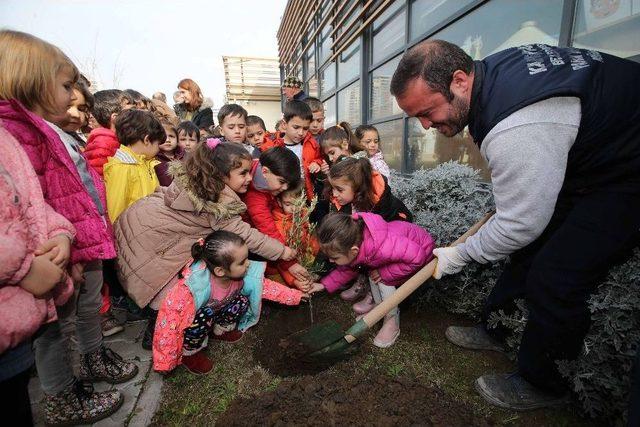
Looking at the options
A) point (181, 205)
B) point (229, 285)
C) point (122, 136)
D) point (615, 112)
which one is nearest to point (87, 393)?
point (229, 285)

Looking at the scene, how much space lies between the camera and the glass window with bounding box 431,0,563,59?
10.2 feet

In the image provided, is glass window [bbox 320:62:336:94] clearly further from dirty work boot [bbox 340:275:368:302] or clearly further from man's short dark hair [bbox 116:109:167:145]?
dirty work boot [bbox 340:275:368:302]

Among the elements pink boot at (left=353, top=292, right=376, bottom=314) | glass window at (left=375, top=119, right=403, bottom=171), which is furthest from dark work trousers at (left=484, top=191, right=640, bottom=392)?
glass window at (left=375, top=119, right=403, bottom=171)

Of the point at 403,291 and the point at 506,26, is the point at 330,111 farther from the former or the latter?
the point at 403,291

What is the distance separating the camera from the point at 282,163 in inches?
114

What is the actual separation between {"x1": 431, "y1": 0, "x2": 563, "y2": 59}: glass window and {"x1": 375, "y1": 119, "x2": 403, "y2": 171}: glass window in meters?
1.76

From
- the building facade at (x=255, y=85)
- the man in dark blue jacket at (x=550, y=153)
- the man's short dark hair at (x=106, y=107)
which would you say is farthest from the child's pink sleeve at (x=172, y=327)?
the building facade at (x=255, y=85)

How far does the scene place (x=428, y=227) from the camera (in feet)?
9.89

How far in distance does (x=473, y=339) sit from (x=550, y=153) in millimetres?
1607

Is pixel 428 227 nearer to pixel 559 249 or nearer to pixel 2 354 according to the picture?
pixel 559 249

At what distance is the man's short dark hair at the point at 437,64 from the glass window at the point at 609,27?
5.88ft

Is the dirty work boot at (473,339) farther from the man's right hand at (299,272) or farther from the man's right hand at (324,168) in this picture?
the man's right hand at (324,168)

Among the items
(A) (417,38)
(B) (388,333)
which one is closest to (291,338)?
(B) (388,333)

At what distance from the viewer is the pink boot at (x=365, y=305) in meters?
3.05
